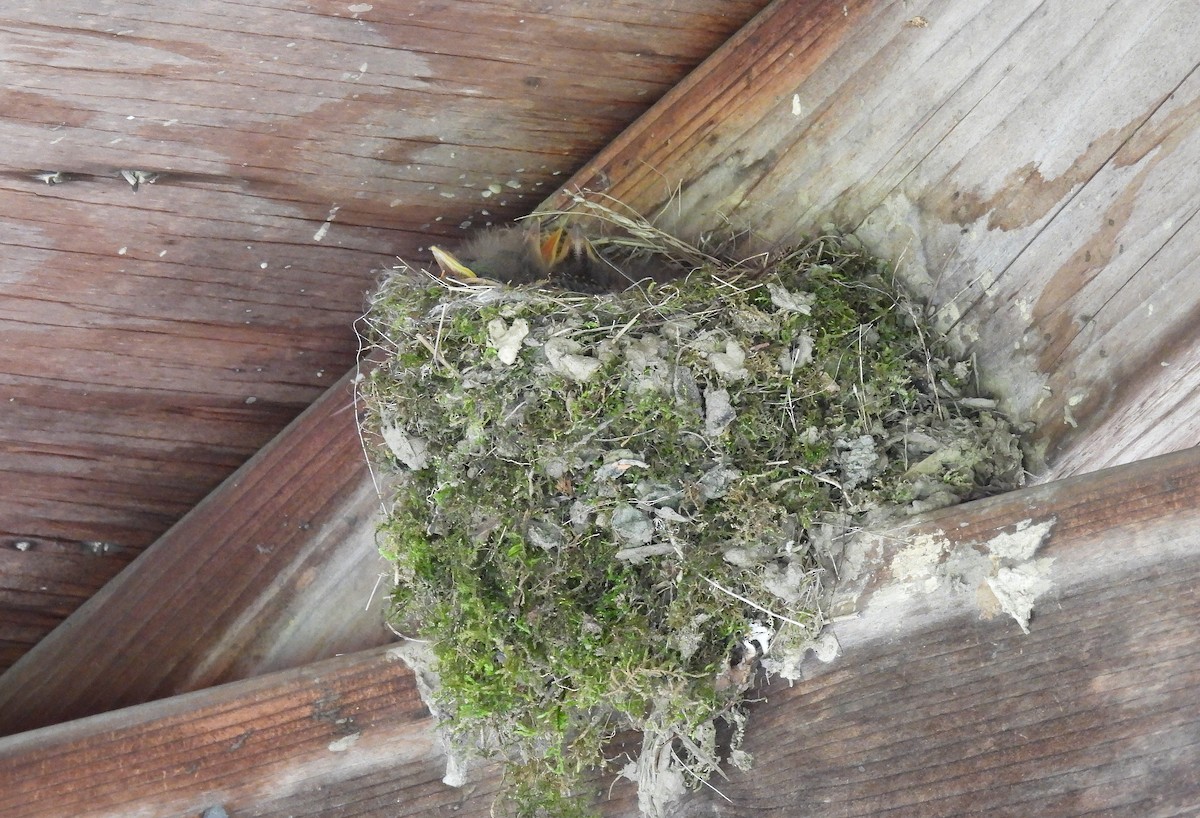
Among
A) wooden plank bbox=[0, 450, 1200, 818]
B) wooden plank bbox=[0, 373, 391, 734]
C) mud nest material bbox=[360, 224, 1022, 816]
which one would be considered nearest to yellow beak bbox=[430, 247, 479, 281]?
mud nest material bbox=[360, 224, 1022, 816]

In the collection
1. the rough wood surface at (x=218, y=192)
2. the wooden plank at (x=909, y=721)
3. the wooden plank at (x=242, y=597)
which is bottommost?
the wooden plank at (x=909, y=721)

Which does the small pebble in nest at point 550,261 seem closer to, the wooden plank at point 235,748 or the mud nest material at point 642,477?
Answer: the mud nest material at point 642,477

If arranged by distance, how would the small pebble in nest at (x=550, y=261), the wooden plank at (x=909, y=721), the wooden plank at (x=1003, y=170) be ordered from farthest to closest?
1. the small pebble in nest at (x=550, y=261)
2. the wooden plank at (x=1003, y=170)
3. the wooden plank at (x=909, y=721)

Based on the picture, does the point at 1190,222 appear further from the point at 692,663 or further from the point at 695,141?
the point at 692,663

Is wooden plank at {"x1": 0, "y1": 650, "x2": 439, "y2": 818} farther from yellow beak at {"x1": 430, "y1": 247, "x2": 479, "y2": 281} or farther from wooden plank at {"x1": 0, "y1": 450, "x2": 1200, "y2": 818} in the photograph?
yellow beak at {"x1": 430, "y1": 247, "x2": 479, "y2": 281}

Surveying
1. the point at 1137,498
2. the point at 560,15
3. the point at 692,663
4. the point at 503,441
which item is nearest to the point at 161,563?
the point at 503,441

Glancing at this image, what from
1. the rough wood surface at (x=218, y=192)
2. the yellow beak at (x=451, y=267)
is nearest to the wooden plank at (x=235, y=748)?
the rough wood surface at (x=218, y=192)
